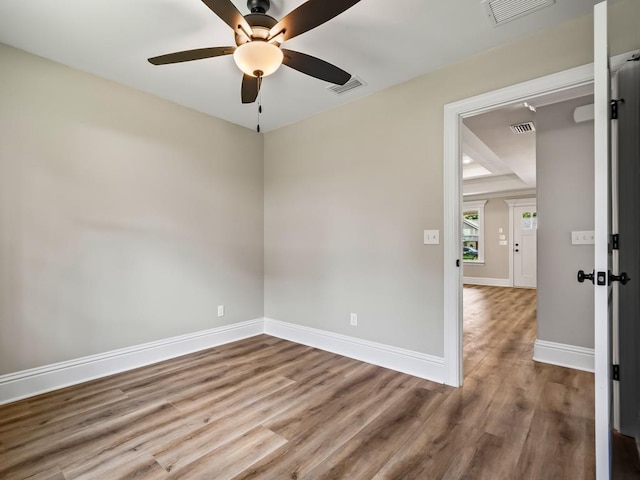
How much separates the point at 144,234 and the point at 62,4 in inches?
69.2

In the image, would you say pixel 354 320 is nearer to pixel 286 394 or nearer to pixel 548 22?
pixel 286 394

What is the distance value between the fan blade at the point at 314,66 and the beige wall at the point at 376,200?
1.06m

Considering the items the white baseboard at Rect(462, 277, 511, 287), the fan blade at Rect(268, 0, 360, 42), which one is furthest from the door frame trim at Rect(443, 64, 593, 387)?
the white baseboard at Rect(462, 277, 511, 287)

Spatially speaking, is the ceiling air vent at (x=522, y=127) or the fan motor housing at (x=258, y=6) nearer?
the fan motor housing at (x=258, y=6)

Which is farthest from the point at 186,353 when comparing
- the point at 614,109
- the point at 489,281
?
the point at 489,281

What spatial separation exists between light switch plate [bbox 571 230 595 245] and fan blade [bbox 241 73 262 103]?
309 centimetres

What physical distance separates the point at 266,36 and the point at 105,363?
113 inches

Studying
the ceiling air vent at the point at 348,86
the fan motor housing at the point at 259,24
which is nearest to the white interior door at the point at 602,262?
the fan motor housing at the point at 259,24

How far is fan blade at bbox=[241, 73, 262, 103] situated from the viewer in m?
2.13

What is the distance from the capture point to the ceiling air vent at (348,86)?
2807 mm

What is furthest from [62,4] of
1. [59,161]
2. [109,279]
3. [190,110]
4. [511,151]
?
[511,151]

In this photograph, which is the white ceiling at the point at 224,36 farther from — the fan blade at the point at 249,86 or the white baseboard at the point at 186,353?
the white baseboard at the point at 186,353

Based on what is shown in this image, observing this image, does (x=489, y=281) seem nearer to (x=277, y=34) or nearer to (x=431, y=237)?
(x=431, y=237)

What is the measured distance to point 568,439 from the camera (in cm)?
183
